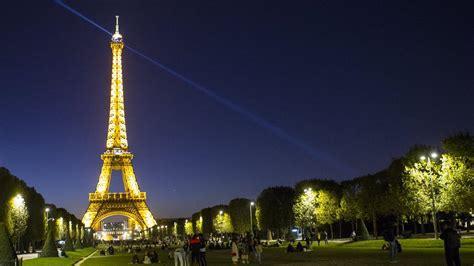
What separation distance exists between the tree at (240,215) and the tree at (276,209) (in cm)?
1388

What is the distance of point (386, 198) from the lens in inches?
2849

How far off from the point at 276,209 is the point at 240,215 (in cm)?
1808

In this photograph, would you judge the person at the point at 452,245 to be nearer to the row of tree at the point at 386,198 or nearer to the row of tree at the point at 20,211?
the row of tree at the point at 386,198

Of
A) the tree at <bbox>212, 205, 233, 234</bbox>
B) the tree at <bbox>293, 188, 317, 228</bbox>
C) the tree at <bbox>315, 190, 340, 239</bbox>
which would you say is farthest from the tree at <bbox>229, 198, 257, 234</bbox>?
the tree at <bbox>315, 190, 340, 239</bbox>

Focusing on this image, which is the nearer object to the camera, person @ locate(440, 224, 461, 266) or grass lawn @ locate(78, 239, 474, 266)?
person @ locate(440, 224, 461, 266)

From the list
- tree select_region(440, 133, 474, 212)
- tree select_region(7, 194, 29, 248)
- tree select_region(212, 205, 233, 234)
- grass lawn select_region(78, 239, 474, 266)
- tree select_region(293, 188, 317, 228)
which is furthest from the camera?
tree select_region(212, 205, 233, 234)

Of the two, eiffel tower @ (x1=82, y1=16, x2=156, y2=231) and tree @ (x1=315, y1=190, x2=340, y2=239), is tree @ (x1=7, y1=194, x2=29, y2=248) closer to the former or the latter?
tree @ (x1=315, y1=190, x2=340, y2=239)

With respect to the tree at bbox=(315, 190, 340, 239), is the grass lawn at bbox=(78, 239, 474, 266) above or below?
below

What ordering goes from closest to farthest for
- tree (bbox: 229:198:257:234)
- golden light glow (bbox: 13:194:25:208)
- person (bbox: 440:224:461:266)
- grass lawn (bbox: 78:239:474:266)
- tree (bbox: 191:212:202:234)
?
person (bbox: 440:224:461:266), grass lawn (bbox: 78:239:474:266), golden light glow (bbox: 13:194:25:208), tree (bbox: 229:198:257:234), tree (bbox: 191:212:202:234)

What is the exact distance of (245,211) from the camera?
108062mm

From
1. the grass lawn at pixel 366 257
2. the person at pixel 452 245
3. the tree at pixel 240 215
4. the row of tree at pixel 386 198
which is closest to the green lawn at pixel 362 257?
the grass lawn at pixel 366 257

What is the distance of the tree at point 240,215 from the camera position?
352 feet

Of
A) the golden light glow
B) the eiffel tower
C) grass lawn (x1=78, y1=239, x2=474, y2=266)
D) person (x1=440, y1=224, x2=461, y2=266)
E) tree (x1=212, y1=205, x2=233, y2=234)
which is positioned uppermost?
the eiffel tower

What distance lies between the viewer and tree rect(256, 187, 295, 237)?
9081 cm
